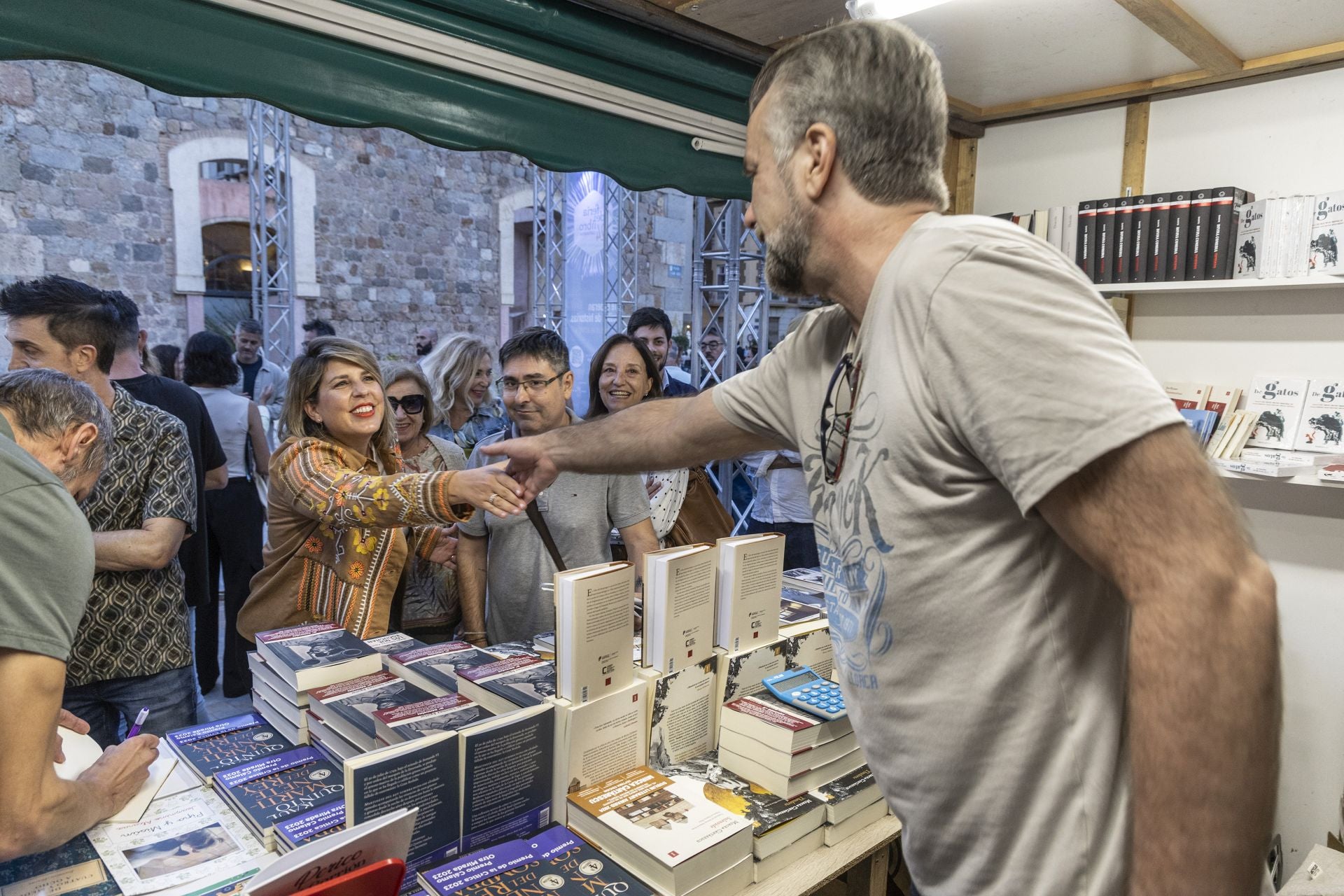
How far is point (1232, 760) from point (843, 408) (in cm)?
52

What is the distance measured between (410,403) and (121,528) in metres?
1.05

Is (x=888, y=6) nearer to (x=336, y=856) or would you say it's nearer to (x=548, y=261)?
(x=336, y=856)

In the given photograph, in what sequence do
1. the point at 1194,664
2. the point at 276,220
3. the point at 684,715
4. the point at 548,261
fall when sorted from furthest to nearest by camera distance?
1. the point at 276,220
2. the point at 548,261
3. the point at 684,715
4. the point at 1194,664

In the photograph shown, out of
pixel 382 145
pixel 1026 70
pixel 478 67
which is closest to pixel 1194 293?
pixel 1026 70

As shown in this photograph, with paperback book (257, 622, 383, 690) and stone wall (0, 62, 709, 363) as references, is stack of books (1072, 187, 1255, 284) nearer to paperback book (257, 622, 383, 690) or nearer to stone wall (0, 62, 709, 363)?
paperback book (257, 622, 383, 690)

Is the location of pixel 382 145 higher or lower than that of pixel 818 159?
higher

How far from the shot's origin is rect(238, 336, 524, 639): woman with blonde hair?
198 centimetres

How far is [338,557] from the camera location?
2.19 metres

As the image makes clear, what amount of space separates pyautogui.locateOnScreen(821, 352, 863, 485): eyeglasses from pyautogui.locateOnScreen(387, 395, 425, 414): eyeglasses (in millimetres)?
2277

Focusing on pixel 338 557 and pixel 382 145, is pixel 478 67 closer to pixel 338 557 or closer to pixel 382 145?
pixel 338 557

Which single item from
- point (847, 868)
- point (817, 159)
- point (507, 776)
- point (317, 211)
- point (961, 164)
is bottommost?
point (847, 868)

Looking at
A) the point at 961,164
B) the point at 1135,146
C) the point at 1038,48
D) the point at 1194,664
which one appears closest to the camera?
the point at 1194,664

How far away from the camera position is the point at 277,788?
4.90 ft

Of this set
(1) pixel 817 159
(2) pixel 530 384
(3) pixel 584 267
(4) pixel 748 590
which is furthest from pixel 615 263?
(1) pixel 817 159
